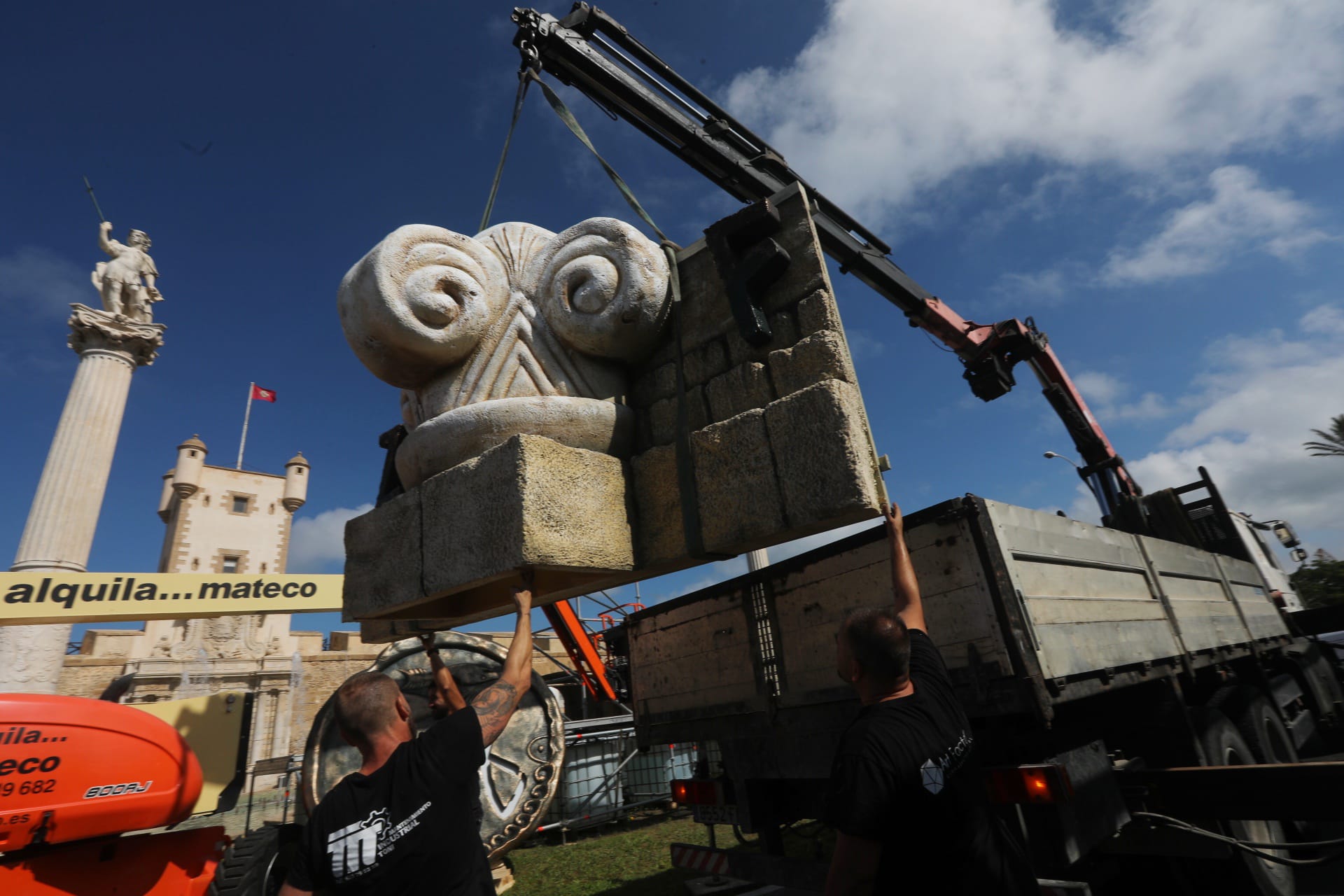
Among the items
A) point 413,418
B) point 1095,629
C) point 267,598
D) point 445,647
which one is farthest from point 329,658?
point 1095,629

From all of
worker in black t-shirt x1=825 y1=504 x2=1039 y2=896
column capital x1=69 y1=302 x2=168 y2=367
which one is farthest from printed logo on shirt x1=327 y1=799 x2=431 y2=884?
column capital x1=69 y1=302 x2=168 y2=367

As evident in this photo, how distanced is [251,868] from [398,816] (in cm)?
382

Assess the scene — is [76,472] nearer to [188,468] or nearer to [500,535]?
[500,535]

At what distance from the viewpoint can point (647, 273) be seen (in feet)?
9.63

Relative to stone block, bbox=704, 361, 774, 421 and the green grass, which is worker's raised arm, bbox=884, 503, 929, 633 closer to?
stone block, bbox=704, 361, 774, 421

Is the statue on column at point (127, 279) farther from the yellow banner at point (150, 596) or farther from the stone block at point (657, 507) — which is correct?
the stone block at point (657, 507)

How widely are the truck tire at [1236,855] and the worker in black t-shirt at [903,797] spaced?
7.94 ft

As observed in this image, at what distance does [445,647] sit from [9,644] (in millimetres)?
9623

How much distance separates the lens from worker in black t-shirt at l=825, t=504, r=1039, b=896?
1.81 metres

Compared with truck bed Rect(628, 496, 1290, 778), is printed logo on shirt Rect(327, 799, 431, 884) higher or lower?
lower

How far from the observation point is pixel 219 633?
2258 cm

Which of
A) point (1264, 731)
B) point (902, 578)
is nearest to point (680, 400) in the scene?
point (902, 578)

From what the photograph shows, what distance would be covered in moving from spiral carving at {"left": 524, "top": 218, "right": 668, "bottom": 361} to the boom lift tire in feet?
11.9

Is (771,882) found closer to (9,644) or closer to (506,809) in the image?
(506,809)
